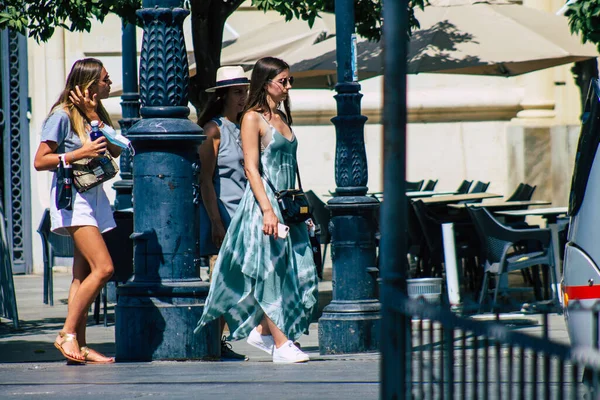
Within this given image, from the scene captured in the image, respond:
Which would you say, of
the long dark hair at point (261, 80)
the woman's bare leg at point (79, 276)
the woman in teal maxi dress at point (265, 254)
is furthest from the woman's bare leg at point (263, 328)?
the long dark hair at point (261, 80)

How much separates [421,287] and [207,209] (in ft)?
5.98

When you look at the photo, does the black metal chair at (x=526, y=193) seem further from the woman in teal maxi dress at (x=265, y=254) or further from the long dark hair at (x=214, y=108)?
the woman in teal maxi dress at (x=265, y=254)

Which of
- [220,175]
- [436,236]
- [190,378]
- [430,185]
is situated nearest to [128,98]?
[436,236]

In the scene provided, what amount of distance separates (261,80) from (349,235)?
1.41 meters

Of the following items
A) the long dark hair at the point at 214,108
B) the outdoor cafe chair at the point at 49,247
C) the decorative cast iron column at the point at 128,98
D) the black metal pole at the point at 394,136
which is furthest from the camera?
the decorative cast iron column at the point at 128,98

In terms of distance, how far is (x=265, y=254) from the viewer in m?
6.69

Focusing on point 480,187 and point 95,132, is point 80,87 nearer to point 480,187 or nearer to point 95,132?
point 95,132

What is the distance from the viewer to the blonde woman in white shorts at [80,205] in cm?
670

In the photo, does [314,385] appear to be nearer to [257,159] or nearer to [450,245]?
[257,159]

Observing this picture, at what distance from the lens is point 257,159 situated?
22.0 feet

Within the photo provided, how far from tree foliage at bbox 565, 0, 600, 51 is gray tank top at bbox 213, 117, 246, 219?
5073 mm

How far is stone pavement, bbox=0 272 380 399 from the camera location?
18.7ft

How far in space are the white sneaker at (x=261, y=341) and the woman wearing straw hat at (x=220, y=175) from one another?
36 centimetres

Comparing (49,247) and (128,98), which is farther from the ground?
(128,98)
